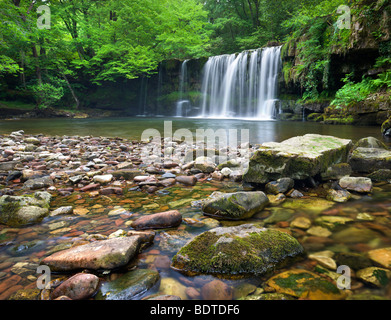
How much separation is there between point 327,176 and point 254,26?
86.2ft

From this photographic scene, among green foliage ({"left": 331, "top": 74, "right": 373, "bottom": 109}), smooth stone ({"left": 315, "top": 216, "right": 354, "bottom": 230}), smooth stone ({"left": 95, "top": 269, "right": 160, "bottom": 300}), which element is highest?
green foliage ({"left": 331, "top": 74, "right": 373, "bottom": 109})

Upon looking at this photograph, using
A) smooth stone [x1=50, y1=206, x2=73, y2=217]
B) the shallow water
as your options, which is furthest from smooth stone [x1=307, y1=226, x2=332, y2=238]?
the shallow water

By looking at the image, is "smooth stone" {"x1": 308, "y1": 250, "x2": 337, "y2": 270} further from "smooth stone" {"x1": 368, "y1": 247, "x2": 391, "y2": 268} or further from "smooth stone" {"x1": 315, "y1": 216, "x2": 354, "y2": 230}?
"smooth stone" {"x1": 315, "y1": 216, "x2": 354, "y2": 230}

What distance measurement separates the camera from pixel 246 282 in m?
1.31

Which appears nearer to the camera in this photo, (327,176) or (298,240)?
(298,240)

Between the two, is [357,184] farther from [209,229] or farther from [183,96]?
[183,96]

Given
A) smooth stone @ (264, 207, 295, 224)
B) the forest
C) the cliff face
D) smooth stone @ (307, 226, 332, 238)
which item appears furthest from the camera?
the forest

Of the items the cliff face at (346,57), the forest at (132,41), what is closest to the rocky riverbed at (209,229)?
the cliff face at (346,57)

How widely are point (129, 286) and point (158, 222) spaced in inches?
30.2

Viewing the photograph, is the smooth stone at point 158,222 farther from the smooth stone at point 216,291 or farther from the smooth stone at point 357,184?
the smooth stone at point 357,184

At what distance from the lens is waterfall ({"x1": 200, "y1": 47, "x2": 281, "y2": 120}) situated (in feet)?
50.9

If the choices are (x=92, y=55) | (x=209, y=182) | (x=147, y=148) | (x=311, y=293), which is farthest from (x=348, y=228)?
(x=92, y=55)

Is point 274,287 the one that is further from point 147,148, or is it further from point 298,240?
point 147,148

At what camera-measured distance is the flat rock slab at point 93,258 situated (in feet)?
4.58
